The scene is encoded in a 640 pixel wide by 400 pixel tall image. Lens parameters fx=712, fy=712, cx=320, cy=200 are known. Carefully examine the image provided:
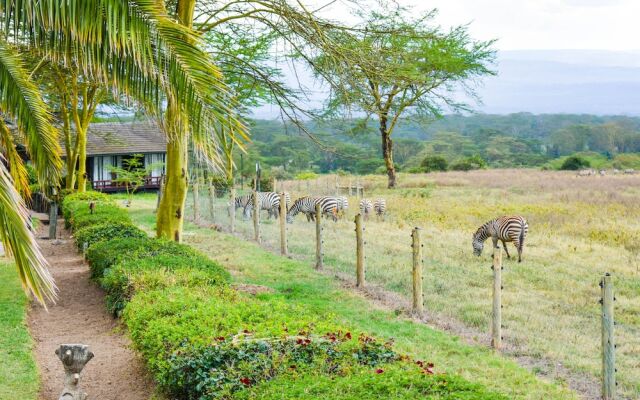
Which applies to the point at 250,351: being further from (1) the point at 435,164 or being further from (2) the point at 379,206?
(1) the point at 435,164

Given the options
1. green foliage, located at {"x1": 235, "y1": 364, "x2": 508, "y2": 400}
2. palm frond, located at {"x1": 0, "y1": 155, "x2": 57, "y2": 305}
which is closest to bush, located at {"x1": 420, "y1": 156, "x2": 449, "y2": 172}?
green foliage, located at {"x1": 235, "y1": 364, "x2": 508, "y2": 400}

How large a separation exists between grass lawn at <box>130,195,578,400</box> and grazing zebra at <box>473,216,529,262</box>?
4.30m

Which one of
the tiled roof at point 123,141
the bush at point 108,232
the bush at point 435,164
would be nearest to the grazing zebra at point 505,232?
the bush at point 108,232

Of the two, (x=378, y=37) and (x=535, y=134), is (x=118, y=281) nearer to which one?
(x=378, y=37)

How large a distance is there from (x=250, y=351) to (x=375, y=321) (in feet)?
15.2

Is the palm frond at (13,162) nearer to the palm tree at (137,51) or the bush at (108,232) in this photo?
the palm tree at (137,51)

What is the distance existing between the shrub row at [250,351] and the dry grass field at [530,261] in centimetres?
334

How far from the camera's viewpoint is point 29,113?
900 centimetres

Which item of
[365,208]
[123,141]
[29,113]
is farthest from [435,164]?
[29,113]

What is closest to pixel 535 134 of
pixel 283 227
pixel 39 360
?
pixel 283 227

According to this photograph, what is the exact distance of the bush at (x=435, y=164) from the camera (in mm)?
62875

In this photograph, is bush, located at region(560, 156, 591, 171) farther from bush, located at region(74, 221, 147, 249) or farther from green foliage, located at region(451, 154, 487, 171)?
bush, located at region(74, 221, 147, 249)

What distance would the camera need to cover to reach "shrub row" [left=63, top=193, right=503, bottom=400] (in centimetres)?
521

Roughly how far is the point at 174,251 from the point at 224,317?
4.72 meters
